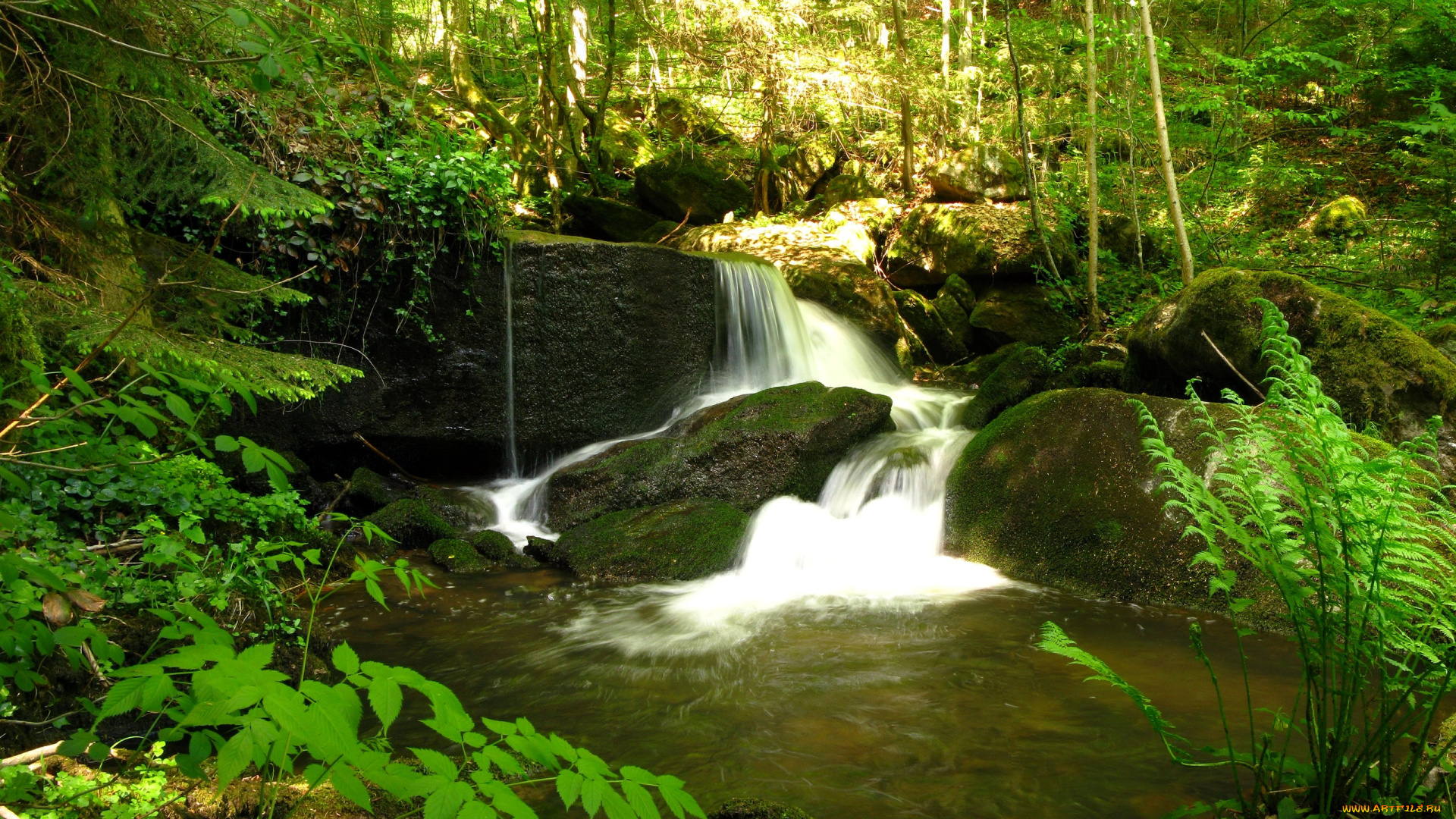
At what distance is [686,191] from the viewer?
14852 mm

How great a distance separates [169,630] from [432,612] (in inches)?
152

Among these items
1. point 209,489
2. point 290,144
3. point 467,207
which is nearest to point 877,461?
point 467,207

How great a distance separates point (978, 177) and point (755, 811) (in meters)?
14.4

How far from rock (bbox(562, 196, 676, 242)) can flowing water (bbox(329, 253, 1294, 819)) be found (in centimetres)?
740

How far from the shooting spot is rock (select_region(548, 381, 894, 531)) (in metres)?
7.68

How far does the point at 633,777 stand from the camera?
5.11 feet

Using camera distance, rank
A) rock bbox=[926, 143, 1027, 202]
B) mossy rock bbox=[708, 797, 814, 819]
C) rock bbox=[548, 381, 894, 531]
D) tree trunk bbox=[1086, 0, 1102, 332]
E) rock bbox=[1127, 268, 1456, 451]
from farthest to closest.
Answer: rock bbox=[926, 143, 1027, 202] → tree trunk bbox=[1086, 0, 1102, 332] → rock bbox=[548, 381, 894, 531] → rock bbox=[1127, 268, 1456, 451] → mossy rock bbox=[708, 797, 814, 819]

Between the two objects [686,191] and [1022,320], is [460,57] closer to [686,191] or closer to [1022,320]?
[686,191]

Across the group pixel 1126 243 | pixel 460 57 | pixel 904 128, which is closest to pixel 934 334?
pixel 1126 243

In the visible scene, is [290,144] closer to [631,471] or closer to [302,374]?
[302,374]

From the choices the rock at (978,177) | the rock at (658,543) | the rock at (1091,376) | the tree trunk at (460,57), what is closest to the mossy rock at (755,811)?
the rock at (658,543)

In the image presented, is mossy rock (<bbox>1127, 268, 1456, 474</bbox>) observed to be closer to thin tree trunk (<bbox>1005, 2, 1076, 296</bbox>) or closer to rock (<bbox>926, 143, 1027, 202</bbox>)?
thin tree trunk (<bbox>1005, 2, 1076, 296</bbox>)

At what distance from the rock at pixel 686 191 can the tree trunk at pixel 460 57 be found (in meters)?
3.47

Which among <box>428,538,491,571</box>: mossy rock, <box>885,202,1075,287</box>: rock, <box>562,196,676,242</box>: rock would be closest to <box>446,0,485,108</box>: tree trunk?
<box>562,196,676,242</box>: rock
